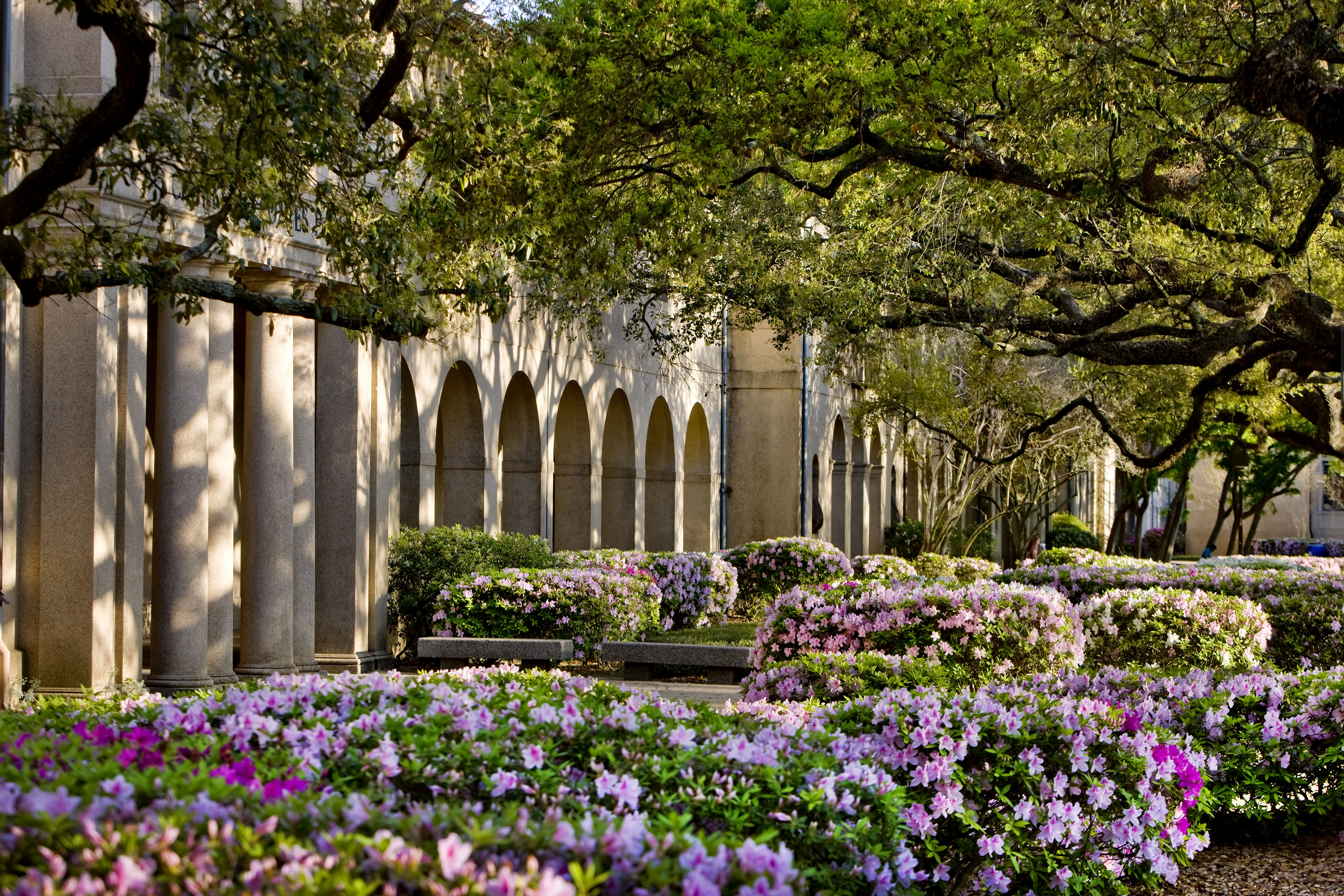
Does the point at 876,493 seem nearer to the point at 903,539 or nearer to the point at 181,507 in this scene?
the point at 903,539

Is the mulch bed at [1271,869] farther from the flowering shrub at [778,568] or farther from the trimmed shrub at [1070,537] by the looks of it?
the trimmed shrub at [1070,537]

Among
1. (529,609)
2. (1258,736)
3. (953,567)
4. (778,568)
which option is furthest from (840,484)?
(1258,736)

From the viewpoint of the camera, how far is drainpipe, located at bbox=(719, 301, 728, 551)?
89.8 feet

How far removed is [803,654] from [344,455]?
23.3 ft

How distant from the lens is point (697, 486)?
90.0 ft

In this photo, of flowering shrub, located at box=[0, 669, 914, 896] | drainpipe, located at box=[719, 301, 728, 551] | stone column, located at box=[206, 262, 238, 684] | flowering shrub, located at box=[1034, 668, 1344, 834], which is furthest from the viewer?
drainpipe, located at box=[719, 301, 728, 551]

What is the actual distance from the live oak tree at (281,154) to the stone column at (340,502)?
123 inches

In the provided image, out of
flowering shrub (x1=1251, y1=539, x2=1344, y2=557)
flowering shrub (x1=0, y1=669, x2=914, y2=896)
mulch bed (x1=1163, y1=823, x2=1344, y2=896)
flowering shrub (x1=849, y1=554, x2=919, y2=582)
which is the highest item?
flowering shrub (x1=0, y1=669, x2=914, y2=896)

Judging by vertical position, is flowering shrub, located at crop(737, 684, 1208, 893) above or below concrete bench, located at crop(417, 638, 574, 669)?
above

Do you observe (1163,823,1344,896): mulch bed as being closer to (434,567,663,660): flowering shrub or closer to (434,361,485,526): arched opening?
(434,567,663,660): flowering shrub

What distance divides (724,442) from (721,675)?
14696 mm

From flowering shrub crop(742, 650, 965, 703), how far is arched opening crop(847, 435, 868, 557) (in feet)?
88.1

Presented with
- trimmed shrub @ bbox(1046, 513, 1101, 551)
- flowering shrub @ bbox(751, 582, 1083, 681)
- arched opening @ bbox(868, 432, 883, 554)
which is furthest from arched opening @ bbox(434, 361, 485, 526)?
trimmed shrub @ bbox(1046, 513, 1101, 551)

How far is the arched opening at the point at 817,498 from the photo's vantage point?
1146 inches
